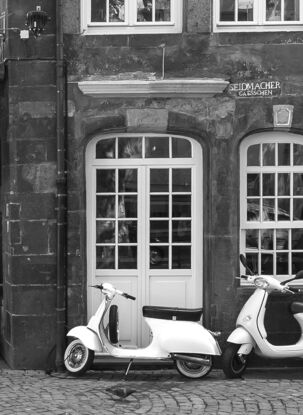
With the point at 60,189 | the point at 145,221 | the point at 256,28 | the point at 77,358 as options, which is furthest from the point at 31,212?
the point at 256,28

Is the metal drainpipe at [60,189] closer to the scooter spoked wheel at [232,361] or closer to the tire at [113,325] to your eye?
the tire at [113,325]

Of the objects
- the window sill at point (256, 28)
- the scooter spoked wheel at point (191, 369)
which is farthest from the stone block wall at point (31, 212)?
the window sill at point (256, 28)

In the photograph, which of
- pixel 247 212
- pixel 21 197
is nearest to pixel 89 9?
pixel 21 197

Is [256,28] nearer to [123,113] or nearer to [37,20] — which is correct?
[123,113]

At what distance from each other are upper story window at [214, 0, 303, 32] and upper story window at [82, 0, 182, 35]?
54 centimetres

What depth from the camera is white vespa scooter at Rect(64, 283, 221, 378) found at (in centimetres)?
787

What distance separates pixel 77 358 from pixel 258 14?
467 cm

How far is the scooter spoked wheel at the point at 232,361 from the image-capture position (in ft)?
25.9

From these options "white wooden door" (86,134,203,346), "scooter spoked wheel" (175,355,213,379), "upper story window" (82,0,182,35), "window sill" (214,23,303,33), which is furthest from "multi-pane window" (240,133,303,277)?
"upper story window" (82,0,182,35)

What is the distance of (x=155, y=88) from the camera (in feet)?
28.0

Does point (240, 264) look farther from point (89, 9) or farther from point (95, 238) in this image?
point (89, 9)

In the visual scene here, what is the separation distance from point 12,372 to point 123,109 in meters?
3.43

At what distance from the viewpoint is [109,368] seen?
859 centimetres

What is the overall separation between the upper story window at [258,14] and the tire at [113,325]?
364 centimetres
